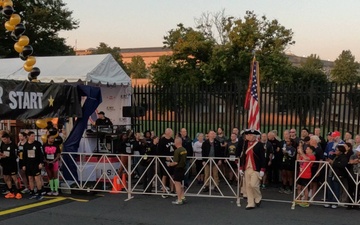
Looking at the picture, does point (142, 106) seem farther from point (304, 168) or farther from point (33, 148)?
point (304, 168)

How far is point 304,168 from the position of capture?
27.6ft

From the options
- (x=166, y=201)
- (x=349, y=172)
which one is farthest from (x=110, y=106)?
(x=349, y=172)

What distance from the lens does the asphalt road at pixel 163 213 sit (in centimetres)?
723

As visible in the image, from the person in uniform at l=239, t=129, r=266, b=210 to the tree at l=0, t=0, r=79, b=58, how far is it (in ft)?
79.8

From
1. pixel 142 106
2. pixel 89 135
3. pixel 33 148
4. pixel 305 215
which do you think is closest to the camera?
pixel 305 215

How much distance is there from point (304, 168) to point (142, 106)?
295 inches

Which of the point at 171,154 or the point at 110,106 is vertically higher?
the point at 110,106

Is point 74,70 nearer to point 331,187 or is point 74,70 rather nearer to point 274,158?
point 274,158

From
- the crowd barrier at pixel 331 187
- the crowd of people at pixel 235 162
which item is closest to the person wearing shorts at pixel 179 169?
the crowd of people at pixel 235 162

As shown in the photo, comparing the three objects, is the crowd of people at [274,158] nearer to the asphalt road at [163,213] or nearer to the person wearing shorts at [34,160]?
the asphalt road at [163,213]

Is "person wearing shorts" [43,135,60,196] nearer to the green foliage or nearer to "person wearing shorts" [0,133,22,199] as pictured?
"person wearing shorts" [0,133,22,199]

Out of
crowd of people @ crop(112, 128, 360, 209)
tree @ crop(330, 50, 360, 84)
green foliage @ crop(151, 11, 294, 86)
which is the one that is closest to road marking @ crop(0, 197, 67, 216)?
crowd of people @ crop(112, 128, 360, 209)

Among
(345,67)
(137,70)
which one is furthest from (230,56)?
(137,70)

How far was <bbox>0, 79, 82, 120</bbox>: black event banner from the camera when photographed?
8.78 m
